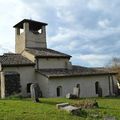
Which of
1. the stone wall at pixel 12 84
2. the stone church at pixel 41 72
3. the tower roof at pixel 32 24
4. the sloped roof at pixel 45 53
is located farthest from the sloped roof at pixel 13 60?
the tower roof at pixel 32 24

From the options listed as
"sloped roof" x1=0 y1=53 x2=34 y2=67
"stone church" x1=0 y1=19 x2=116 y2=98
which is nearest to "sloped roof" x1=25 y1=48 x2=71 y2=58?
"stone church" x1=0 y1=19 x2=116 y2=98

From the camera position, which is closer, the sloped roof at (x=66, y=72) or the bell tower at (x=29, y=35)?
the sloped roof at (x=66, y=72)

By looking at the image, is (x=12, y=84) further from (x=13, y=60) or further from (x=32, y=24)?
(x=32, y=24)

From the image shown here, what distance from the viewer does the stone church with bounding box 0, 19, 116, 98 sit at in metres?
36.9

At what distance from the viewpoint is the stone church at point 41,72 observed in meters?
36.9

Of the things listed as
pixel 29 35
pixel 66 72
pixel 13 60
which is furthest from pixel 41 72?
pixel 29 35

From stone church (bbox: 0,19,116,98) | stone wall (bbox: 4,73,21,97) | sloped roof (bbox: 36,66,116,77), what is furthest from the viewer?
sloped roof (bbox: 36,66,116,77)

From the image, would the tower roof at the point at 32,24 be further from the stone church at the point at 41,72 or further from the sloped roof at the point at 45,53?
the sloped roof at the point at 45,53

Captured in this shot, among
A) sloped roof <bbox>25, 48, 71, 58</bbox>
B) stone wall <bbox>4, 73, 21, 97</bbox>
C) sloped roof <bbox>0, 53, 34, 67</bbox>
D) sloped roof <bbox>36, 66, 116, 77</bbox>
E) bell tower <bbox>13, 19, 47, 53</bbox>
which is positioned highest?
bell tower <bbox>13, 19, 47, 53</bbox>

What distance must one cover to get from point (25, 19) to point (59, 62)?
7.73 metres

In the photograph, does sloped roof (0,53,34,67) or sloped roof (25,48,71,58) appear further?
sloped roof (25,48,71,58)

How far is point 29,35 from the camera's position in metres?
43.4

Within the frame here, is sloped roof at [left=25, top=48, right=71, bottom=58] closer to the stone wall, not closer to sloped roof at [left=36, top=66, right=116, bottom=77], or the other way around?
sloped roof at [left=36, top=66, right=116, bottom=77]

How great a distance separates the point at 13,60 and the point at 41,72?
12.5 feet
